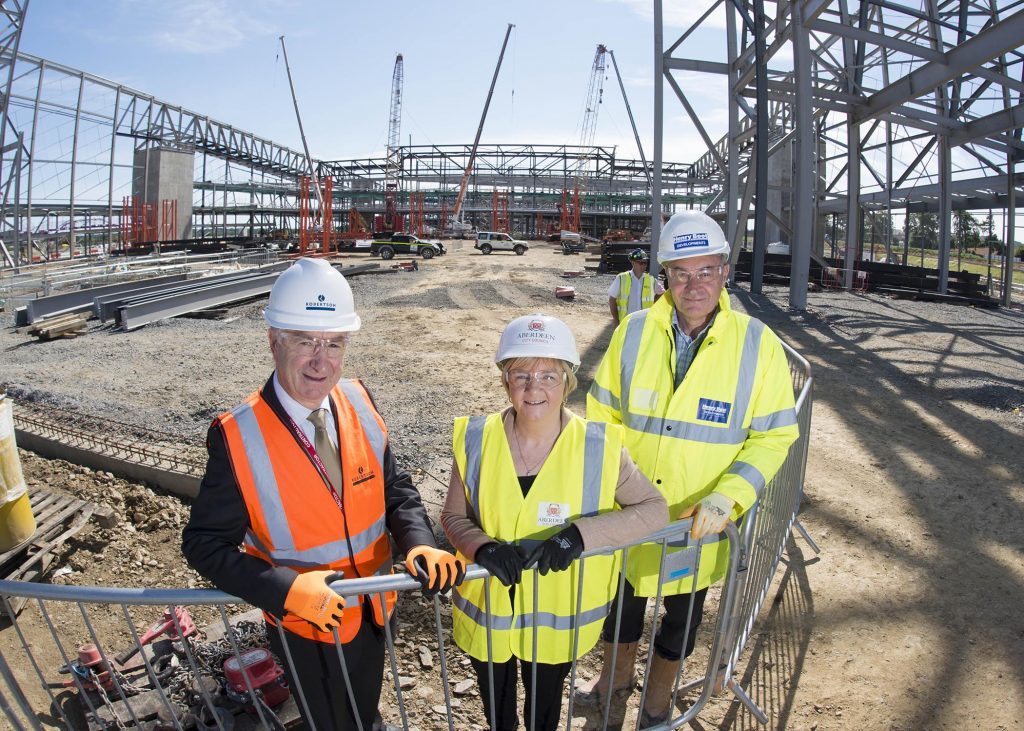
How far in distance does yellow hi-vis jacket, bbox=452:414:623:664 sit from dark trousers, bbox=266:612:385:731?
0.36 meters

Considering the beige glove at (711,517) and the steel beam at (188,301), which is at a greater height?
the steel beam at (188,301)

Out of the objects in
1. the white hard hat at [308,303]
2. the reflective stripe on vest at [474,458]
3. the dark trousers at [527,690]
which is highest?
the white hard hat at [308,303]

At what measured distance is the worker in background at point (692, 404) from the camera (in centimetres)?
265

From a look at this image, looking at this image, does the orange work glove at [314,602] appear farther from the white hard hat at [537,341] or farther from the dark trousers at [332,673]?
the white hard hat at [537,341]

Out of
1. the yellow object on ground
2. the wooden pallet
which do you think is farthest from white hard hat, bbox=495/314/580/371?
the yellow object on ground

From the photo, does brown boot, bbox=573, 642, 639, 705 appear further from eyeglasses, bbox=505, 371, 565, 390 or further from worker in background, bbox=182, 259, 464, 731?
eyeglasses, bbox=505, 371, 565, 390

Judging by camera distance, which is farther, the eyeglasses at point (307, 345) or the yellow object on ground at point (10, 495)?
the yellow object on ground at point (10, 495)

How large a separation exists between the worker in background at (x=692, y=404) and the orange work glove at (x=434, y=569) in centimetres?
90

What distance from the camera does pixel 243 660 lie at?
3160mm

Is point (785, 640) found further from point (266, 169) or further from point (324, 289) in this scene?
point (266, 169)

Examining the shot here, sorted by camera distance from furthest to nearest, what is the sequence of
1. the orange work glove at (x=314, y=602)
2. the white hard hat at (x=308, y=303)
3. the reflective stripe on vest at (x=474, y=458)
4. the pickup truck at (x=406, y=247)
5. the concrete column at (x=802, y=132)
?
1. the pickup truck at (x=406, y=247)
2. the concrete column at (x=802, y=132)
3. the reflective stripe on vest at (x=474, y=458)
4. the white hard hat at (x=308, y=303)
5. the orange work glove at (x=314, y=602)

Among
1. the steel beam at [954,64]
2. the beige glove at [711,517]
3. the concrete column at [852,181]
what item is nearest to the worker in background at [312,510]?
the beige glove at [711,517]

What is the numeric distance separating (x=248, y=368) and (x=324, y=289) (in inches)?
330

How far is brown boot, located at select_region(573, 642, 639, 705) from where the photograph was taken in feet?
10.1
